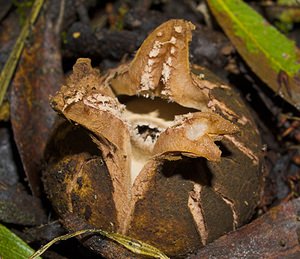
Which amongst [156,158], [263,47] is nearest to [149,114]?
[156,158]

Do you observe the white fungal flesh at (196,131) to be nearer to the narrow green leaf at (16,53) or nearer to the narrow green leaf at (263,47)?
the narrow green leaf at (263,47)

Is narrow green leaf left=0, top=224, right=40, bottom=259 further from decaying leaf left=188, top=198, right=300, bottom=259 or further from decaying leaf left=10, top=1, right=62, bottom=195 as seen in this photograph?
decaying leaf left=188, top=198, right=300, bottom=259

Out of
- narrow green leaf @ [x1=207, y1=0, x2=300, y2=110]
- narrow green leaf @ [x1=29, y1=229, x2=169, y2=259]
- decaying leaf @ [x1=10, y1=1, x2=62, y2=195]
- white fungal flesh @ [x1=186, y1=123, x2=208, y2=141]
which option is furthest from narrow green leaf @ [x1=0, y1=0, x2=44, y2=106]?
white fungal flesh @ [x1=186, y1=123, x2=208, y2=141]

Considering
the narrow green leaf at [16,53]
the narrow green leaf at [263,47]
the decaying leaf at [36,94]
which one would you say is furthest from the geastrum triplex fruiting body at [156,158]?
the narrow green leaf at [16,53]

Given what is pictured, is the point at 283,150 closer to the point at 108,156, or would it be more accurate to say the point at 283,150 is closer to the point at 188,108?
the point at 188,108

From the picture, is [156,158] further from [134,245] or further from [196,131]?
[134,245]

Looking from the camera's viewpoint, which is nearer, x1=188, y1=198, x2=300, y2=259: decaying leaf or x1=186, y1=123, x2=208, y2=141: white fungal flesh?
x1=186, y1=123, x2=208, y2=141: white fungal flesh
